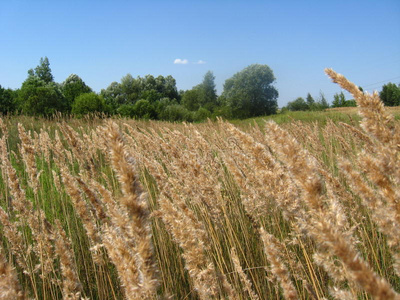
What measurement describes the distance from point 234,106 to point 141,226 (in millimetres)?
38892

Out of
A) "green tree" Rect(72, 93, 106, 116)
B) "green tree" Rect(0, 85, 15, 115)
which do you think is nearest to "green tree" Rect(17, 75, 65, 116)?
"green tree" Rect(72, 93, 106, 116)

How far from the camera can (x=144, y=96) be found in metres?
51.5

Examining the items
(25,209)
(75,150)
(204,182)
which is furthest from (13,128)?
(204,182)

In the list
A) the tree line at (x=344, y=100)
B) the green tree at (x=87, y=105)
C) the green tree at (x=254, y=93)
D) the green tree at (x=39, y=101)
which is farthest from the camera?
the tree line at (x=344, y=100)

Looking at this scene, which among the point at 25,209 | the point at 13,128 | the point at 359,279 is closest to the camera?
the point at 359,279

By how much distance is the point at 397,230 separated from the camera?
905 millimetres

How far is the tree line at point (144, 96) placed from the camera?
2136 centimetres

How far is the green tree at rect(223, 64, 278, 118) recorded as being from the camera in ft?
125

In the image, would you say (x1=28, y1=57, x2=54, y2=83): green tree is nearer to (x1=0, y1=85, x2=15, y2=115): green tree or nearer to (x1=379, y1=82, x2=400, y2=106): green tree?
(x1=0, y1=85, x2=15, y2=115): green tree

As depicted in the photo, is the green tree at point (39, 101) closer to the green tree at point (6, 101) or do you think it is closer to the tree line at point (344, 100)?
the green tree at point (6, 101)

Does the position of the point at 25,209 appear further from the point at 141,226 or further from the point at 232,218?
the point at 232,218

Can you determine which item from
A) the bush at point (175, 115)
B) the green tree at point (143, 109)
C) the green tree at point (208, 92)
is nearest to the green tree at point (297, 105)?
the green tree at point (208, 92)

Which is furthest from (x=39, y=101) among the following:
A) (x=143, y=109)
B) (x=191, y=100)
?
(x=191, y=100)

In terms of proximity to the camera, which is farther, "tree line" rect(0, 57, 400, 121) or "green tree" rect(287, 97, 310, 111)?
"green tree" rect(287, 97, 310, 111)
